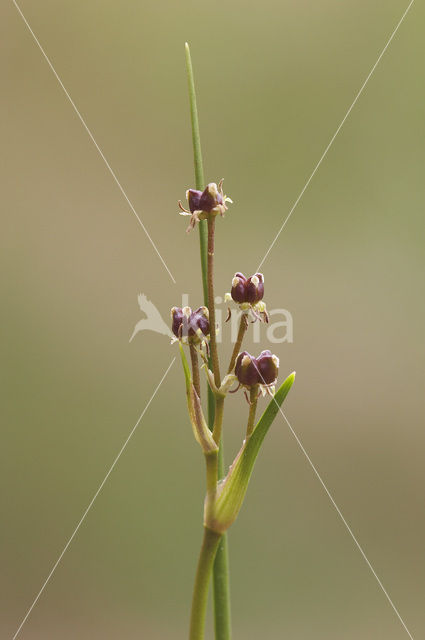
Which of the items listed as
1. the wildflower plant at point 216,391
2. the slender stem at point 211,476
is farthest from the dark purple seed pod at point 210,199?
the slender stem at point 211,476

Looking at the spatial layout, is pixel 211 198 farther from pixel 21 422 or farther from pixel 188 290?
pixel 21 422

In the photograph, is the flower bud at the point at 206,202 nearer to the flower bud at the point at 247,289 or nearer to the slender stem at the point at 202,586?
the flower bud at the point at 247,289

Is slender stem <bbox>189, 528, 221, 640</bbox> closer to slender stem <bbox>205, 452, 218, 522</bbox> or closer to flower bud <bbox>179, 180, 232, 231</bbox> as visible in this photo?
slender stem <bbox>205, 452, 218, 522</bbox>

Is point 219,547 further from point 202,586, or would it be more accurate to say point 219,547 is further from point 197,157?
point 197,157

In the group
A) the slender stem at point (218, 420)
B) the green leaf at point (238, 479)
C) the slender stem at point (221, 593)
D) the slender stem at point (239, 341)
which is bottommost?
the slender stem at point (221, 593)

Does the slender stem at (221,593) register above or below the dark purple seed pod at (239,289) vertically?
below
